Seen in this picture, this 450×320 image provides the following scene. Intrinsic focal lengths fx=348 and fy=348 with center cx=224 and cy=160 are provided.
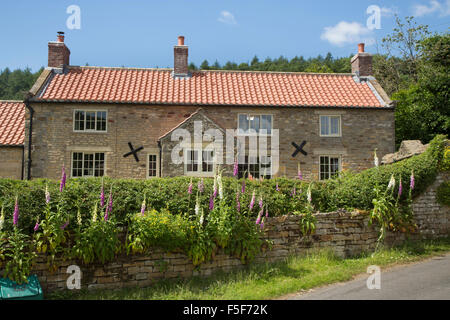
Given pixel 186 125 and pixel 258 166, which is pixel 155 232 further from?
pixel 258 166

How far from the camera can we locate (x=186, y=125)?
16.4 meters

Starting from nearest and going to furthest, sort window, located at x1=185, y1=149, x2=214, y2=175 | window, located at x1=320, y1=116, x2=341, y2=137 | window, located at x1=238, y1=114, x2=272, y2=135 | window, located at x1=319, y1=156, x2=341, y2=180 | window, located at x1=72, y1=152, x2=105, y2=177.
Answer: window, located at x1=185, y1=149, x2=214, y2=175 < window, located at x1=72, y1=152, x2=105, y2=177 < window, located at x1=238, y1=114, x2=272, y2=135 < window, located at x1=319, y1=156, x2=341, y2=180 < window, located at x1=320, y1=116, x2=341, y2=137

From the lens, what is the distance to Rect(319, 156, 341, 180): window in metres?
18.1

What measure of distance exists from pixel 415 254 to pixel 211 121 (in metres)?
10.00

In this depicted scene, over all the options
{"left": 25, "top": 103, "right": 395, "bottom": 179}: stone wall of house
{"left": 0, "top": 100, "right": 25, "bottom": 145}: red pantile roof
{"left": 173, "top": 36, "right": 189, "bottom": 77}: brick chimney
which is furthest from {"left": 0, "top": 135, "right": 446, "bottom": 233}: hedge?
{"left": 173, "top": 36, "right": 189, "bottom": 77}: brick chimney

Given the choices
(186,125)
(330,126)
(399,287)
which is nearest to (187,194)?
(399,287)

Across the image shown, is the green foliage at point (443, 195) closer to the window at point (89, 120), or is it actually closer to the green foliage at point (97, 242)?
the green foliage at point (97, 242)

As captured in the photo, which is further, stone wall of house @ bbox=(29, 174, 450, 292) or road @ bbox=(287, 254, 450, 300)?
stone wall of house @ bbox=(29, 174, 450, 292)

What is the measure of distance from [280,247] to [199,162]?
26.6ft

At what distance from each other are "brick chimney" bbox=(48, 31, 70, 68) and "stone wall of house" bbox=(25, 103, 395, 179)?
3338 mm

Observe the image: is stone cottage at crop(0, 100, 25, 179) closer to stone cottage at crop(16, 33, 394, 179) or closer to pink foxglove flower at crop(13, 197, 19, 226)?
stone cottage at crop(16, 33, 394, 179)
